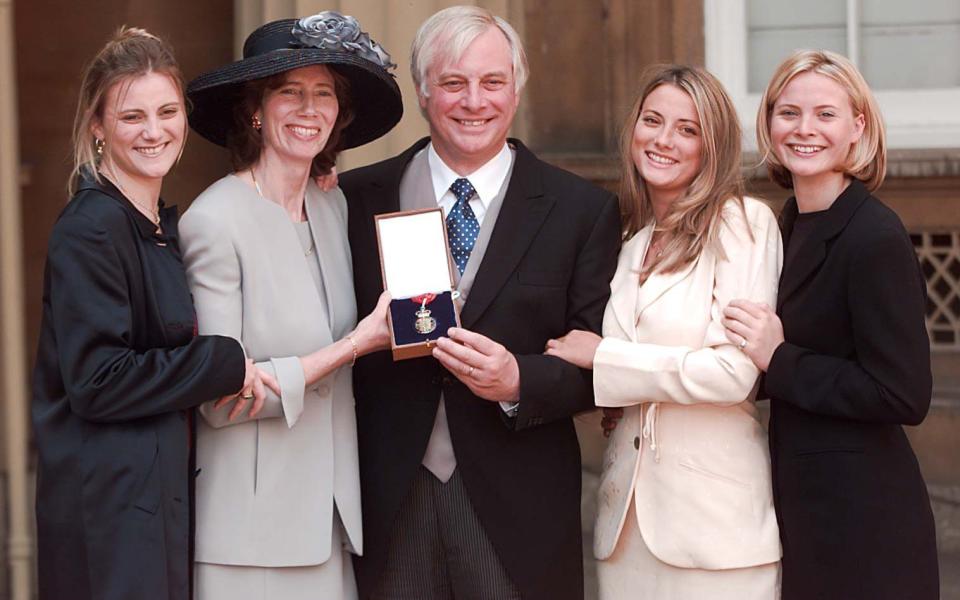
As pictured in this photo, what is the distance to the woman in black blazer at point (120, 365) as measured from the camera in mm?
3123

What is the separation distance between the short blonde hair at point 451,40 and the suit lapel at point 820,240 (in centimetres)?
85

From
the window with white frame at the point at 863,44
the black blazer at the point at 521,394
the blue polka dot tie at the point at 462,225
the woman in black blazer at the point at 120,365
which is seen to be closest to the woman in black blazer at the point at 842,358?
the black blazer at the point at 521,394

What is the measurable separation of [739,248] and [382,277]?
2.93 ft

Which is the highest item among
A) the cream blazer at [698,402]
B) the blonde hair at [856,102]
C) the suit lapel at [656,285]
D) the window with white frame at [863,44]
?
the window with white frame at [863,44]

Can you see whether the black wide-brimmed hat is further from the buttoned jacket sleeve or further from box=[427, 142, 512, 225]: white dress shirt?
the buttoned jacket sleeve

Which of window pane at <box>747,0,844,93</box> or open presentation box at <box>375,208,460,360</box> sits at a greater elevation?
window pane at <box>747,0,844,93</box>

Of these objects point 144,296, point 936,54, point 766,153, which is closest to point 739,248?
point 766,153

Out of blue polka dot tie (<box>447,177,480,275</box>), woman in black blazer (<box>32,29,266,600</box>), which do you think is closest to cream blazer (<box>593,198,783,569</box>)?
blue polka dot tie (<box>447,177,480,275</box>)

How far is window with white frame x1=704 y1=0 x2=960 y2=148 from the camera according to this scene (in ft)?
19.9

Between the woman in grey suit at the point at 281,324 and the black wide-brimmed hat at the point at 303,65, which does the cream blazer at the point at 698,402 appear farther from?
the black wide-brimmed hat at the point at 303,65

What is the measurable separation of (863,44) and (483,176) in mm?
3042

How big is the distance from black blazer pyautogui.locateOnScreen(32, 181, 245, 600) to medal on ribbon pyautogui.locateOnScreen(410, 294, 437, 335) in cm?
42

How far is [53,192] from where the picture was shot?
20.2 ft

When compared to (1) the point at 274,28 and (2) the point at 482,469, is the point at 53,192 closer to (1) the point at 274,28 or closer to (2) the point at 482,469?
(1) the point at 274,28
